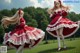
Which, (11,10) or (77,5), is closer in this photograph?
(77,5)

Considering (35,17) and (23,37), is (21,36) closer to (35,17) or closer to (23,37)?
(23,37)

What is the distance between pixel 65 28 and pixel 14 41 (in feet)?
3.95

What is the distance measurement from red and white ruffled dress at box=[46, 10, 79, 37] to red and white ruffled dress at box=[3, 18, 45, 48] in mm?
538

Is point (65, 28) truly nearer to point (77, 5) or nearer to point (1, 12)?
point (77, 5)

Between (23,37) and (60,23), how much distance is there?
86 centimetres

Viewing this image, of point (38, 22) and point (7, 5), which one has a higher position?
point (7, 5)

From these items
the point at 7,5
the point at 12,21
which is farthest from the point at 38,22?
the point at 12,21

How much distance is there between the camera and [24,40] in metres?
4.70

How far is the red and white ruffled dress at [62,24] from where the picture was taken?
17.3 feet

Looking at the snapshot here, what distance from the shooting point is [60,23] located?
5250 mm

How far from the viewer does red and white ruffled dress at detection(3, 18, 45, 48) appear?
4708 millimetres

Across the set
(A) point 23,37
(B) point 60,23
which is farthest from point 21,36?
(B) point 60,23

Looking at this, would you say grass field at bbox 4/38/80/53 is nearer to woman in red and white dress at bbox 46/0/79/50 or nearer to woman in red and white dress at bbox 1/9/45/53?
woman in red and white dress at bbox 46/0/79/50

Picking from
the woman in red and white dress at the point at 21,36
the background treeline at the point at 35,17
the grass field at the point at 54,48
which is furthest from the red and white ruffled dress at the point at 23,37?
the background treeline at the point at 35,17
